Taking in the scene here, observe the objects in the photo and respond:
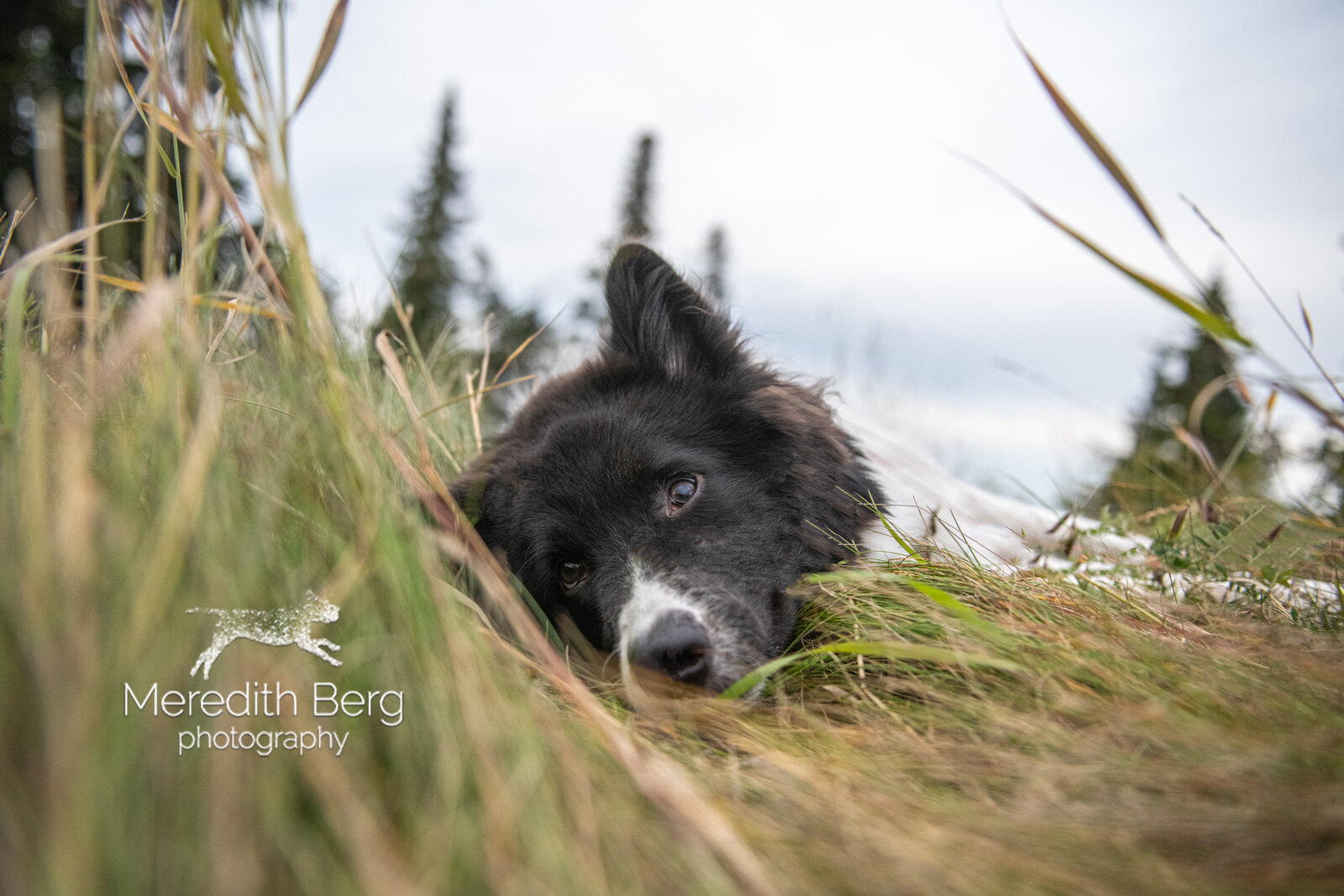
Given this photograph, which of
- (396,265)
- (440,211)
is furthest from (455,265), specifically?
(440,211)

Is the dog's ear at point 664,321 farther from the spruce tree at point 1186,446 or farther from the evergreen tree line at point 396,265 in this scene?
the spruce tree at point 1186,446

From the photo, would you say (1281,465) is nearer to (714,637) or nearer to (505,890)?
(714,637)

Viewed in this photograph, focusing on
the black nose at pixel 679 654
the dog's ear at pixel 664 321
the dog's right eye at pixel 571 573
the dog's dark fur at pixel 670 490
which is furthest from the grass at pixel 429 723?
the dog's ear at pixel 664 321

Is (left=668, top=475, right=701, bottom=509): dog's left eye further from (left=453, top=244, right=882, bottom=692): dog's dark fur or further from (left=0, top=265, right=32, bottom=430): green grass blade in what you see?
(left=0, top=265, right=32, bottom=430): green grass blade

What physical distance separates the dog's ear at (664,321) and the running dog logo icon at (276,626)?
2121mm

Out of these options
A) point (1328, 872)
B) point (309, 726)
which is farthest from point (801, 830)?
point (309, 726)

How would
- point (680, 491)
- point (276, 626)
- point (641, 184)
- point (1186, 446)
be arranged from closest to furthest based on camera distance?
point (276, 626) < point (680, 491) < point (1186, 446) < point (641, 184)

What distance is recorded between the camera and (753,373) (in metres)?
3.26

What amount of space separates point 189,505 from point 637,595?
4.72ft

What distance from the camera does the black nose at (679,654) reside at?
2.07 meters

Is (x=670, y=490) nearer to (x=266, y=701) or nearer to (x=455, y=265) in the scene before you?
(x=266, y=701)

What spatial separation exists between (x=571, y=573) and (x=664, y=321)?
121 centimetres

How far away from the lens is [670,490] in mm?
2785

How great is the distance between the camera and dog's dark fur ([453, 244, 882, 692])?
2334 millimetres
